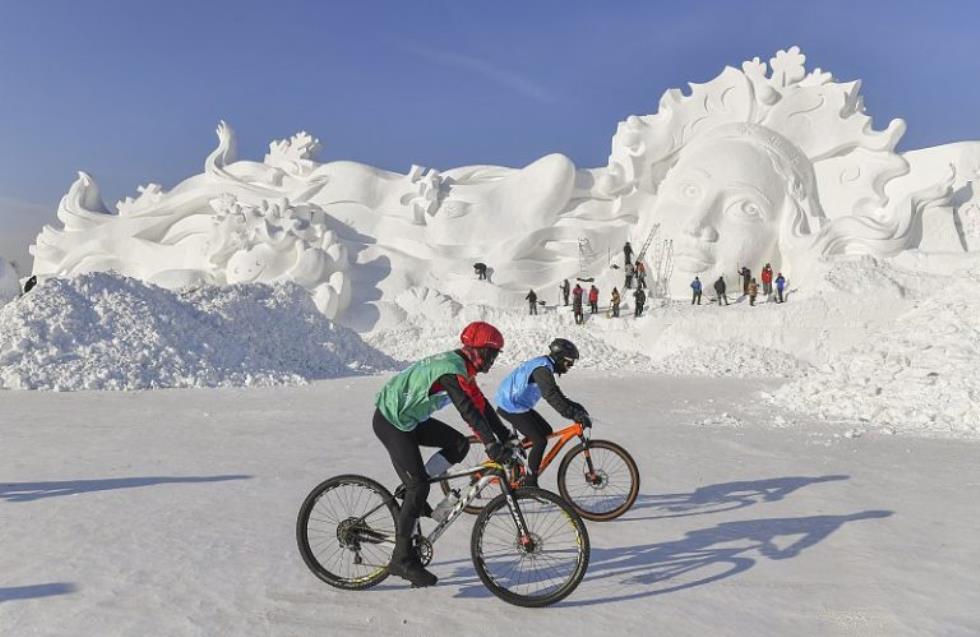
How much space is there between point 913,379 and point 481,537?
821cm

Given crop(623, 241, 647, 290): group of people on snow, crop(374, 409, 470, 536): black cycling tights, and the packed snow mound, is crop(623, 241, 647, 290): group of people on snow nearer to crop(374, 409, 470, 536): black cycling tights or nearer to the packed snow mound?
the packed snow mound

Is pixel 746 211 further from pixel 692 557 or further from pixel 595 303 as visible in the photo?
pixel 692 557

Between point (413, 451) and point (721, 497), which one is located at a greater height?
point (413, 451)

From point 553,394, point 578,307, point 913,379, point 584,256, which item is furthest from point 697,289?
point 553,394

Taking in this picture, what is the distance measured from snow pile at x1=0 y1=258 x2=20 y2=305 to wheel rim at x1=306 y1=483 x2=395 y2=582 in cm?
2572

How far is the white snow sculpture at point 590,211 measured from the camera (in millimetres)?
25391

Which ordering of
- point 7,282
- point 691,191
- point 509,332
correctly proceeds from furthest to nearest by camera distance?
1. point 691,191
2. point 7,282
3. point 509,332

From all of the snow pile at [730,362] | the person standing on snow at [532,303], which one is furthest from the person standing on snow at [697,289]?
the person standing on snow at [532,303]

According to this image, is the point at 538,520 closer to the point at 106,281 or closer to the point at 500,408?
the point at 500,408

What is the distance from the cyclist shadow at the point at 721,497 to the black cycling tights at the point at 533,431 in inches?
29.1

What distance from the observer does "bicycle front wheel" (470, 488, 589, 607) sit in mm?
3596

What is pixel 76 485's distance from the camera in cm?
625

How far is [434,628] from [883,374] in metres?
8.65

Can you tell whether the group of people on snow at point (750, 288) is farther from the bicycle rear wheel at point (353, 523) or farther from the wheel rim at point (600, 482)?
the bicycle rear wheel at point (353, 523)
